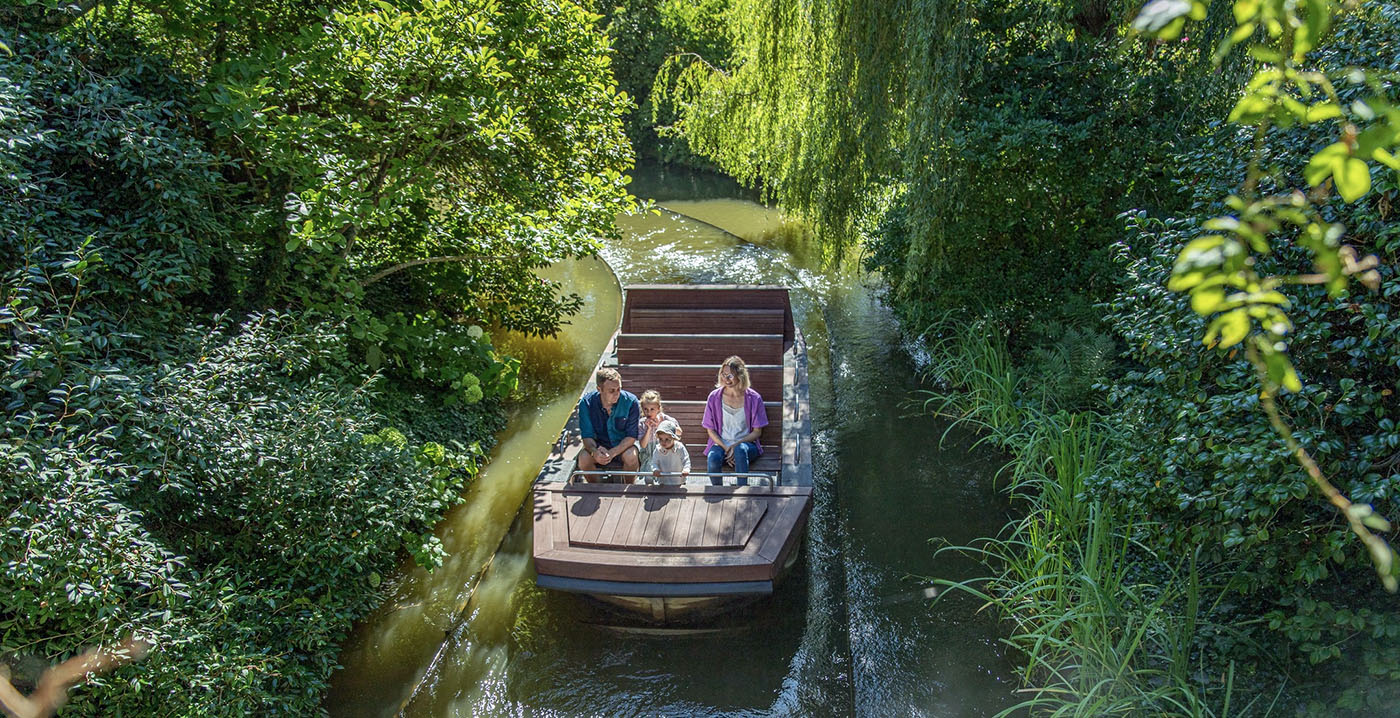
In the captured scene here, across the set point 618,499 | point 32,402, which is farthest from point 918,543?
point 32,402

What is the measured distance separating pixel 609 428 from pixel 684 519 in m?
1.04

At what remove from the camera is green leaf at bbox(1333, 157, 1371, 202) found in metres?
1.07

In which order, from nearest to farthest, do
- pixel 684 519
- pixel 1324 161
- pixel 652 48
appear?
pixel 1324 161 < pixel 684 519 < pixel 652 48

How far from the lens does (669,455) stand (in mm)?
5754

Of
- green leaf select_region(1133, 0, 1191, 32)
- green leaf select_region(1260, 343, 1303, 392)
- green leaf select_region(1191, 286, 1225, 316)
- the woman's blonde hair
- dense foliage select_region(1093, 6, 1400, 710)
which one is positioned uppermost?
green leaf select_region(1133, 0, 1191, 32)

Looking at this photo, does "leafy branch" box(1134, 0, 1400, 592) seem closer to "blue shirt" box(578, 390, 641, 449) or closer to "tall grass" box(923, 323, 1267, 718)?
"tall grass" box(923, 323, 1267, 718)

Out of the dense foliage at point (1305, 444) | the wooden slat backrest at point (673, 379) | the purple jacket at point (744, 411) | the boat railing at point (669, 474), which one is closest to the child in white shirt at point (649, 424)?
the boat railing at point (669, 474)

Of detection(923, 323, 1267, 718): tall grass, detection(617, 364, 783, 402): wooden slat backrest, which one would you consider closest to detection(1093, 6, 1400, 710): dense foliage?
detection(923, 323, 1267, 718): tall grass

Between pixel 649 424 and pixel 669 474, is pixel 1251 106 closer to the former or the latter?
pixel 669 474

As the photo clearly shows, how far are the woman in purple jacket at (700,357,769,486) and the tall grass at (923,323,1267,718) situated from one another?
152cm

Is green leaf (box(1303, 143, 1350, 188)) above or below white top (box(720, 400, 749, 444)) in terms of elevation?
above

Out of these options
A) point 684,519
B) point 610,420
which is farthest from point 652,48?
point 684,519

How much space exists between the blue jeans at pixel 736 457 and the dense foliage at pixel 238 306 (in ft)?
6.34

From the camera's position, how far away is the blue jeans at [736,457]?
5.95 metres
